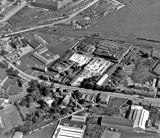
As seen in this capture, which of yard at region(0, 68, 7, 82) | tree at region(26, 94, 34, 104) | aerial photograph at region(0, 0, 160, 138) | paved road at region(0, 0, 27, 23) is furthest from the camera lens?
paved road at region(0, 0, 27, 23)

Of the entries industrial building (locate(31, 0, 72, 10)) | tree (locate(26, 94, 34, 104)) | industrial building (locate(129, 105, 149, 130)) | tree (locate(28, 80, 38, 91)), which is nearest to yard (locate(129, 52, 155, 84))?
industrial building (locate(129, 105, 149, 130))

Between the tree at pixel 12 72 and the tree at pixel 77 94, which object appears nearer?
the tree at pixel 77 94

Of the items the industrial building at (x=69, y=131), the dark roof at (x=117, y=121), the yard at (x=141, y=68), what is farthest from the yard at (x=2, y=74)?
the yard at (x=141, y=68)

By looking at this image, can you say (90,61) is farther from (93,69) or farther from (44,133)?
(44,133)

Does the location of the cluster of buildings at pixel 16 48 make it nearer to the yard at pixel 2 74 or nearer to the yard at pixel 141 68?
the yard at pixel 2 74

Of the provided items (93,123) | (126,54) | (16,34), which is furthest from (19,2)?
(93,123)

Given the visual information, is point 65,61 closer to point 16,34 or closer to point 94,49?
point 94,49

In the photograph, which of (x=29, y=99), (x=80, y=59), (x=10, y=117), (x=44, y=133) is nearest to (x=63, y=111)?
(x=44, y=133)

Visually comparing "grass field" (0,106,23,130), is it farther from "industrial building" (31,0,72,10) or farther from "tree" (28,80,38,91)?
"industrial building" (31,0,72,10)
